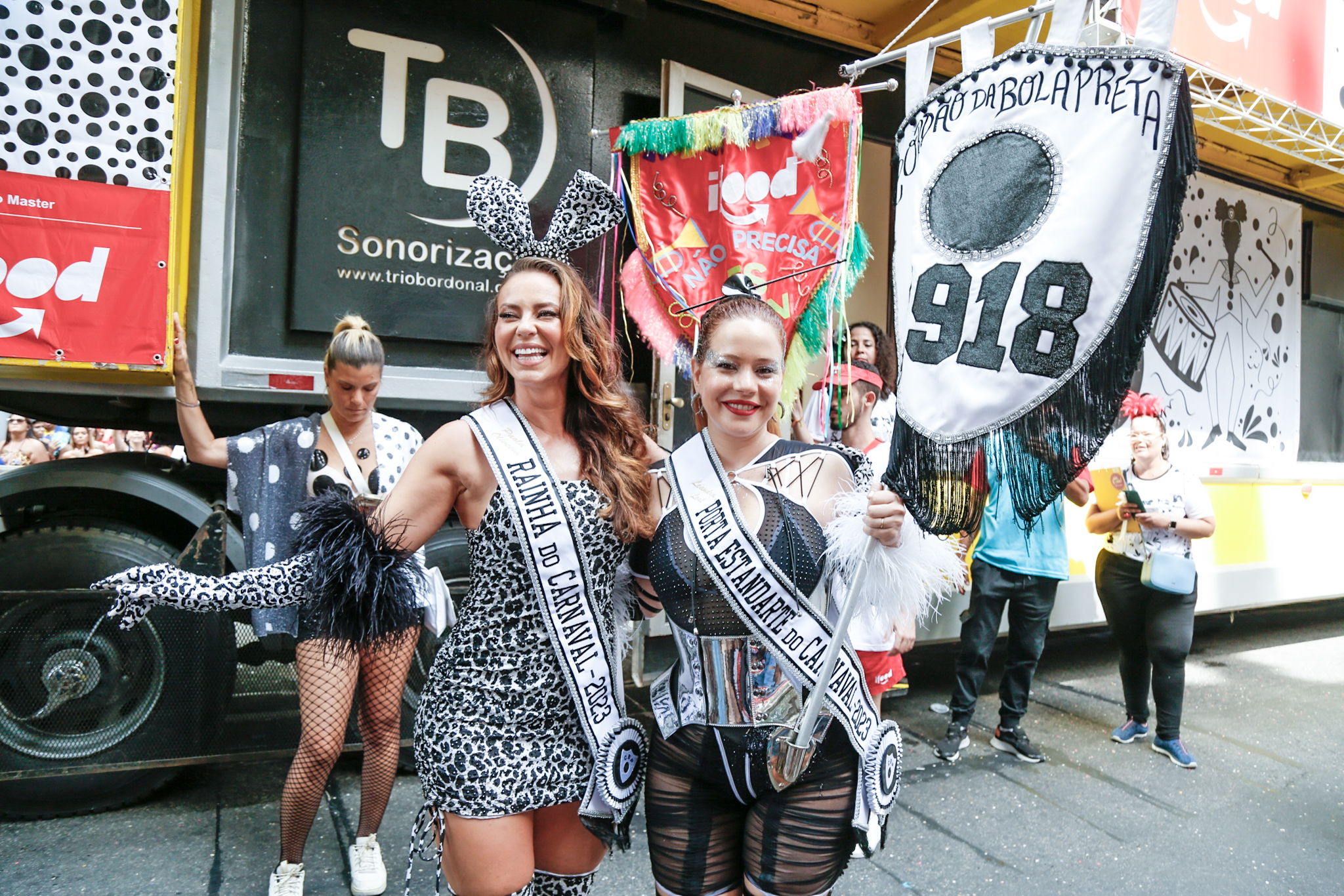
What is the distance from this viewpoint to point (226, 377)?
3.61 m

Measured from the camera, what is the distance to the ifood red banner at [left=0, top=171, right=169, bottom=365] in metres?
3.11

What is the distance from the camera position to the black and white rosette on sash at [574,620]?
1.83 m

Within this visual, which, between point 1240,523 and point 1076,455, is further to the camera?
point 1240,523

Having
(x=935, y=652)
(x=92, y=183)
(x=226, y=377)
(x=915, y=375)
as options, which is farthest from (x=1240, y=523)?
(x=92, y=183)

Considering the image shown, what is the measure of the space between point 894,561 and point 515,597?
2.61ft

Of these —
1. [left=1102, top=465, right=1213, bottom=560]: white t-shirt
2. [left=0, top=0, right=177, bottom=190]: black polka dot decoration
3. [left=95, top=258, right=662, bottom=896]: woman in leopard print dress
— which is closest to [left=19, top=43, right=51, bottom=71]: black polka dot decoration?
[left=0, top=0, right=177, bottom=190]: black polka dot decoration

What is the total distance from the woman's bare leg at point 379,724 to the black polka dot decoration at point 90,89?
1.99 m

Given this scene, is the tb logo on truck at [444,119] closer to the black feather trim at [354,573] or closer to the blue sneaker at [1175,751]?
the black feather trim at [354,573]

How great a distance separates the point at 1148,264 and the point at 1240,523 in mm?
6477

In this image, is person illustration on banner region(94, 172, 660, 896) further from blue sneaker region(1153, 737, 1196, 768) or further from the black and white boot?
blue sneaker region(1153, 737, 1196, 768)

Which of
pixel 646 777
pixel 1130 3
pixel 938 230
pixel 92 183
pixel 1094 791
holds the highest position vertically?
pixel 1130 3

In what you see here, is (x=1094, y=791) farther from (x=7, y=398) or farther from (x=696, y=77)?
(x=7, y=398)

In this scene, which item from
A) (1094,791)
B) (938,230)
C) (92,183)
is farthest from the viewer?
(1094,791)

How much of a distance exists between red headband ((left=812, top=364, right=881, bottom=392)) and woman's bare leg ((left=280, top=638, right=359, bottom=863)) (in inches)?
90.3
